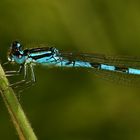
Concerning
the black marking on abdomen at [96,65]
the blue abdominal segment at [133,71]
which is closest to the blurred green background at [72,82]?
the black marking on abdomen at [96,65]

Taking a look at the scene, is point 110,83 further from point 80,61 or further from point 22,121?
point 22,121

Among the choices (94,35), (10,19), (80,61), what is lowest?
(80,61)

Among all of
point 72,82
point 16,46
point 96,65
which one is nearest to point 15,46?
point 16,46

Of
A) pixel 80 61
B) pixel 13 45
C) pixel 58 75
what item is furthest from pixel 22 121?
pixel 80 61

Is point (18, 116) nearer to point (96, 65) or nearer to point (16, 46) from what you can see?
point (16, 46)

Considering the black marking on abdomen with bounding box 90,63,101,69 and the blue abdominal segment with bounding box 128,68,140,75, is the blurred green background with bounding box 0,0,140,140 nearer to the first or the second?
the black marking on abdomen with bounding box 90,63,101,69

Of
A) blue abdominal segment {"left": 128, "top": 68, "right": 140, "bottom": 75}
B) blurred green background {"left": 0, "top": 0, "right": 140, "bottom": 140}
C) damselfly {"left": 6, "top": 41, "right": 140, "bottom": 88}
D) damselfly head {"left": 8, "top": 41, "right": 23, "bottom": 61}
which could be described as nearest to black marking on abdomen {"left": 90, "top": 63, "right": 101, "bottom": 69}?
damselfly {"left": 6, "top": 41, "right": 140, "bottom": 88}
